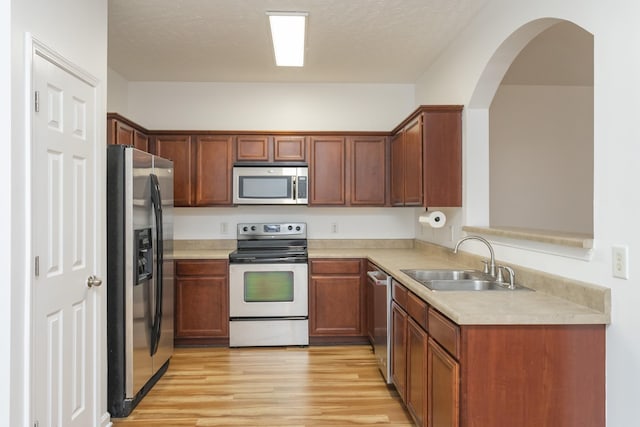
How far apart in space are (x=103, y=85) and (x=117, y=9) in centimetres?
71

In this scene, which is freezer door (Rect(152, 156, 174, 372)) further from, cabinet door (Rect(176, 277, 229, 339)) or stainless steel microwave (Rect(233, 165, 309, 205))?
stainless steel microwave (Rect(233, 165, 309, 205))

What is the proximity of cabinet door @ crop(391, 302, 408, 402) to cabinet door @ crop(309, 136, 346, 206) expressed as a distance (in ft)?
5.63

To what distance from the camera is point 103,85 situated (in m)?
2.63

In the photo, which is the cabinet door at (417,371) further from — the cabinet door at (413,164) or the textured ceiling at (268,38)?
the textured ceiling at (268,38)

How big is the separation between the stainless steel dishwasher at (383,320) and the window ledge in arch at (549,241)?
81 cm

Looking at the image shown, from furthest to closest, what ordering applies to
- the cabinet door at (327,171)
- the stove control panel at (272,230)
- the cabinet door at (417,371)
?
the stove control panel at (272,230) < the cabinet door at (327,171) < the cabinet door at (417,371)

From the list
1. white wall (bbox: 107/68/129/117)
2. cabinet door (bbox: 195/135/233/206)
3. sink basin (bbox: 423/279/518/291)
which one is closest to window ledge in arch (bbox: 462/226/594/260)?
sink basin (bbox: 423/279/518/291)

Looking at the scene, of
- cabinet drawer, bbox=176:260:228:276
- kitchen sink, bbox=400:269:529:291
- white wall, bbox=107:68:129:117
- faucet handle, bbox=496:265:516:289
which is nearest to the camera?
faucet handle, bbox=496:265:516:289

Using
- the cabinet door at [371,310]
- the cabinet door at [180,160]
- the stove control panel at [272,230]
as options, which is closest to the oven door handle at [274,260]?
the stove control panel at [272,230]

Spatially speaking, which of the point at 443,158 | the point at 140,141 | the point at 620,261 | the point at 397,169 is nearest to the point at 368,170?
the point at 397,169

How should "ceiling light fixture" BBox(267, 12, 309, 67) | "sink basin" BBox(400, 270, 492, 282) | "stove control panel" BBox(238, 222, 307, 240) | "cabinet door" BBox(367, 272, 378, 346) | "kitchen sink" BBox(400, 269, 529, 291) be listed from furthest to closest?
"stove control panel" BBox(238, 222, 307, 240), "cabinet door" BBox(367, 272, 378, 346), "ceiling light fixture" BBox(267, 12, 309, 67), "sink basin" BBox(400, 270, 492, 282), "kitchen sink" BBox(400, 269, 529, 291)

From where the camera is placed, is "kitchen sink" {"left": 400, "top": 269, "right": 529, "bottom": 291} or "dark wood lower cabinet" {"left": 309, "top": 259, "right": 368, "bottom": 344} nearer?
"kitchen sink" {"left": 400, "top": 269, "right": 529, "bottom": 291}

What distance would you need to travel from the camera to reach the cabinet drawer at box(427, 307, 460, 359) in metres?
1.82

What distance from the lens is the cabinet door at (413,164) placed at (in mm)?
3338
